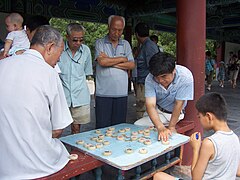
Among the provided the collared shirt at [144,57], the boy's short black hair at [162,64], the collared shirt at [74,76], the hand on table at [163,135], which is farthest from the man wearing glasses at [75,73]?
the collared shirt at [144,57]

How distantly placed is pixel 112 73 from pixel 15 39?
1223mm

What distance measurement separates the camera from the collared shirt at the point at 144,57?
13.0ft

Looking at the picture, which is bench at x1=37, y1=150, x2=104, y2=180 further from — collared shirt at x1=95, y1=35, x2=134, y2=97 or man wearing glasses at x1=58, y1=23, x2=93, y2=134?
collared shirt at x1=95, y1=35, x2=134, y2=97

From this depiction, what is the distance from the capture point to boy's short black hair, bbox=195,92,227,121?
1.83 meters

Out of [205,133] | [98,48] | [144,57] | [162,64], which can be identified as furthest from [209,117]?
[205,133]

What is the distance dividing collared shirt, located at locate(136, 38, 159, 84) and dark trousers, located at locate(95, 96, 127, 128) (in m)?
0.82

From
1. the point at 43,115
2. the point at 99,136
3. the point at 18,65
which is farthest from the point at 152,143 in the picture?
the point at 18,65

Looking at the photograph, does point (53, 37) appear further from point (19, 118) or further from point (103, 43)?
point (103, 43)

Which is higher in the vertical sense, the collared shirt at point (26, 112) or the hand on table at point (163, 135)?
the collared shirt at point (26, 112)

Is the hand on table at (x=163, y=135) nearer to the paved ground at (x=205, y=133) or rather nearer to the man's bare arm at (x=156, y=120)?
the man's bare arm at (x=156, y=120)

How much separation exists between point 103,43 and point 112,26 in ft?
0.77

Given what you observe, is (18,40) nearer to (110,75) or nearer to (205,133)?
(110,75)

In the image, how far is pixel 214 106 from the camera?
184 centimetres

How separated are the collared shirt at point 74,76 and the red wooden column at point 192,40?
1185mm
